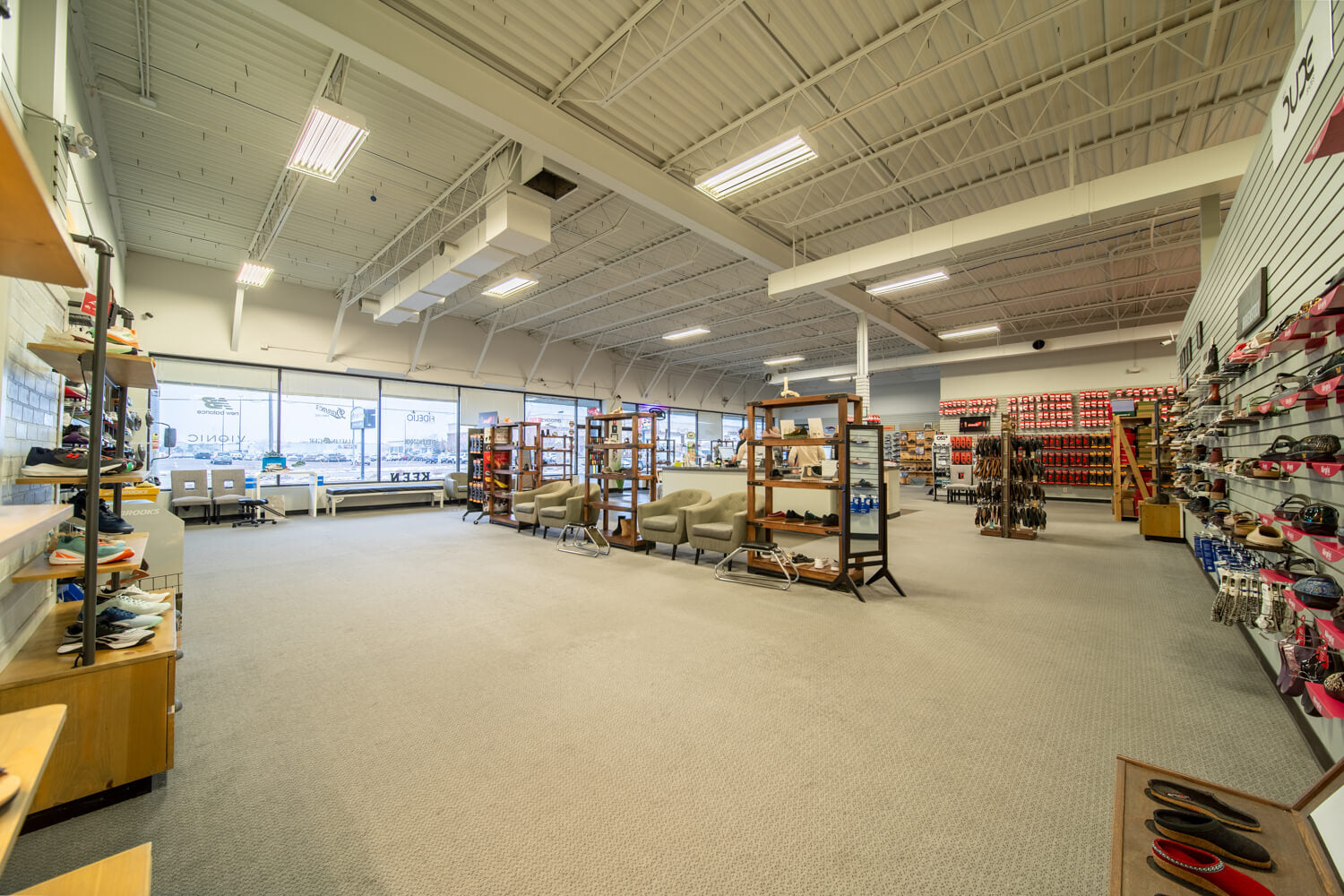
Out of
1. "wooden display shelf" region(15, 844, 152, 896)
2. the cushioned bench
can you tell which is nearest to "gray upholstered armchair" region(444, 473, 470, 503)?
the cushioned bench

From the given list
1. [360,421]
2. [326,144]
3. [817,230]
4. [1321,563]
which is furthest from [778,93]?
[360,421]

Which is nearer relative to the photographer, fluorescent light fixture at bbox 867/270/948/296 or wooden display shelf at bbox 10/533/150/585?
wooden display shelf at bbox 10/533/150/585

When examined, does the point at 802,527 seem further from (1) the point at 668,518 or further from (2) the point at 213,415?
(2) the point at 213,415

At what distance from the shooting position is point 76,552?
90.5 inches

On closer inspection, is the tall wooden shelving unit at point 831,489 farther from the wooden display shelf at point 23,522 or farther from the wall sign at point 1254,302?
the wooden display shelf at point 23,522

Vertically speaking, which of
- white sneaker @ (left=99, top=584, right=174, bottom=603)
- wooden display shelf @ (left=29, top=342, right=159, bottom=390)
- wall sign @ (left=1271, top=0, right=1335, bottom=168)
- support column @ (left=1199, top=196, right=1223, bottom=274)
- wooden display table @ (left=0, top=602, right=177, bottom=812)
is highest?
support column @ (left=1199, top=196, right=1223, bottom=274)

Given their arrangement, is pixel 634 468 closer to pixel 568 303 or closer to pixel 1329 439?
pixel 1329 439

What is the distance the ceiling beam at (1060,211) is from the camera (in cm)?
539

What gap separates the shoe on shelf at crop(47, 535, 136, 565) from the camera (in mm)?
2186

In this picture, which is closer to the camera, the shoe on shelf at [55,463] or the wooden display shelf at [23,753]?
the wooden display shelf at [23,753]

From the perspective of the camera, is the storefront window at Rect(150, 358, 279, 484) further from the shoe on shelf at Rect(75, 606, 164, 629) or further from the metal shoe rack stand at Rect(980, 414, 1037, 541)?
the metal shoe rack stand at Rect(980, 414, 1037, 541)

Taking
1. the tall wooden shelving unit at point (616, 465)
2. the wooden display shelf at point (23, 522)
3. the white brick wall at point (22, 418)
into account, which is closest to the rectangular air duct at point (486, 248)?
the tall wooden shelving unit at point (616, 465)

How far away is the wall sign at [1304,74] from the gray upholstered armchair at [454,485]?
44.3 ft

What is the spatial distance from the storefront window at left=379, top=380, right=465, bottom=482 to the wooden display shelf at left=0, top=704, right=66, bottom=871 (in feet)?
41.3
